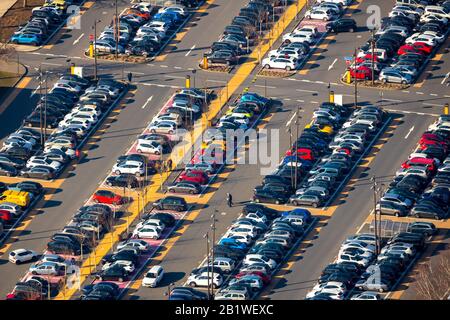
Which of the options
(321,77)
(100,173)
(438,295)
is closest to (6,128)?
(100,173)

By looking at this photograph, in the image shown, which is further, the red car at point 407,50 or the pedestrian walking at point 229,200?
the red car at point 407,50

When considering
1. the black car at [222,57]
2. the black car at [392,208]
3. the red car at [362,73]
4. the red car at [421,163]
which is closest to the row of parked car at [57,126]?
the black car at [222,57]

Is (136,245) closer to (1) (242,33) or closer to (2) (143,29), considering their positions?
(1) (242,33)

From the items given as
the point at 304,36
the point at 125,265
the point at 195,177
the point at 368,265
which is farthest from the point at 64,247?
the point at 304,36

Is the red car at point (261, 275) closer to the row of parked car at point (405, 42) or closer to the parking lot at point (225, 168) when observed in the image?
the parking lot at point (225, 168)

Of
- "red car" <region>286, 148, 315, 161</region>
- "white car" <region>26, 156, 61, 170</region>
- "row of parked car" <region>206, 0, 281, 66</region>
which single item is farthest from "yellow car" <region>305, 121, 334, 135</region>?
"white car" <region>26, 156, 61, 170</region>

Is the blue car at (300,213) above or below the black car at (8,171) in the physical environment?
below

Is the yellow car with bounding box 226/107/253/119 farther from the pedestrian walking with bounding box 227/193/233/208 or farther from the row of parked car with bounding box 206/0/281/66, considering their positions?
the pedestrian walking with bounding box 227/193/233/208

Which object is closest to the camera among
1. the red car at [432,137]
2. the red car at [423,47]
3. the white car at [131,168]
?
the white car at [131,168]
